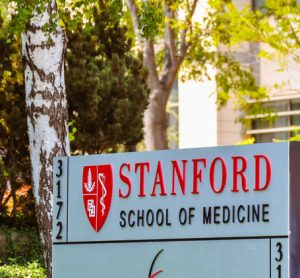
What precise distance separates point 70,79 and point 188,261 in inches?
328

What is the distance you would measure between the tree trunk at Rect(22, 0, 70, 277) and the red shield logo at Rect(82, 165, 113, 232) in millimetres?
3576

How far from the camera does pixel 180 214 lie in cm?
771

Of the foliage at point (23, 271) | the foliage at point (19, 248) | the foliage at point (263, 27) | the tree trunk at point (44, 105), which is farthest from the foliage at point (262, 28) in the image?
the tree trunk at point (44, 105)

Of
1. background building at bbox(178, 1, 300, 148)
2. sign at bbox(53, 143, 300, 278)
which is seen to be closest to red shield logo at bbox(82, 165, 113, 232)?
Answer: sign at bbox(53, 143, 300, 278)

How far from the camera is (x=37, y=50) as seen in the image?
12.0 m

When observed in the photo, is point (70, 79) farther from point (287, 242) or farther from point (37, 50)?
point (287, 242)

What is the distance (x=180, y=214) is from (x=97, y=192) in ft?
2.31

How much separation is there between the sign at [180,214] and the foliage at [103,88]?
7405 millimetres

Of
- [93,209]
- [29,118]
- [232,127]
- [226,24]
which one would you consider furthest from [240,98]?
[93,209]

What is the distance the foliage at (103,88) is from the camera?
51.9ft

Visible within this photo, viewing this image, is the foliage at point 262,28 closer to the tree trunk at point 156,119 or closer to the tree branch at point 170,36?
the tree branch at point 170,36

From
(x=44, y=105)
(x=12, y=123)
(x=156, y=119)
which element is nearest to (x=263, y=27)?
(x=156, y=119)

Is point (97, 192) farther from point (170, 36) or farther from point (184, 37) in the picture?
point (170, 36)

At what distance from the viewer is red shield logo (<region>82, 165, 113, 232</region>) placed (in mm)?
8070
